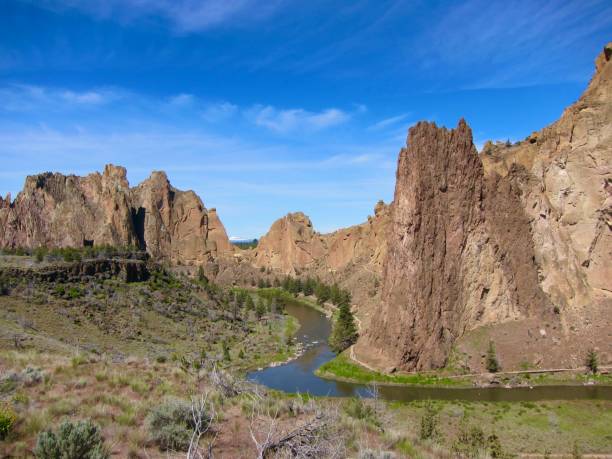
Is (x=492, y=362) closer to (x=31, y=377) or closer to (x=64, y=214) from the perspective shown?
(x=31, y=377)

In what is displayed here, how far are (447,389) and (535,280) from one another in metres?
18.1

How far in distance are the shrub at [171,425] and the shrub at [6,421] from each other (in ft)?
8.71

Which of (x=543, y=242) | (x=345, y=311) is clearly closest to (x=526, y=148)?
(x=543, y=242)

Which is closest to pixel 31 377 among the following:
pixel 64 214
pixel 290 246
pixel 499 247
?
pixel 499 247

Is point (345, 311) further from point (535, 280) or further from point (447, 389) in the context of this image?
point (535, 280)

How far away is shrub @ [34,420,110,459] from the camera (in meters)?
7.38

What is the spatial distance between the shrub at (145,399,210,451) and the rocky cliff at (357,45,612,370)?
3841 centimetres

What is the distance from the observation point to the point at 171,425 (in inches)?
386

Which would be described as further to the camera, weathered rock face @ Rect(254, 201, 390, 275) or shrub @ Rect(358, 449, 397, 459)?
weathered rock face @ Rect(254, 201, 390, 275)

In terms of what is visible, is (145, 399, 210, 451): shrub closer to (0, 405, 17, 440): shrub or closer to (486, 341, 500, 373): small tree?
(0, 405, 17, 440): shrub

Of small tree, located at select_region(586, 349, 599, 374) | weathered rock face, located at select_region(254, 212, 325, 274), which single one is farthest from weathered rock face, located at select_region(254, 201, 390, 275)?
small tree, located at select_region(586, 349, 599, 374)

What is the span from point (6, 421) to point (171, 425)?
322 centimetres

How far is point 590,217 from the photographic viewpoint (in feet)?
163

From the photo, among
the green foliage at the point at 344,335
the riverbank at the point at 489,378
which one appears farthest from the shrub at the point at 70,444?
the green foliage at the point at 344,335
